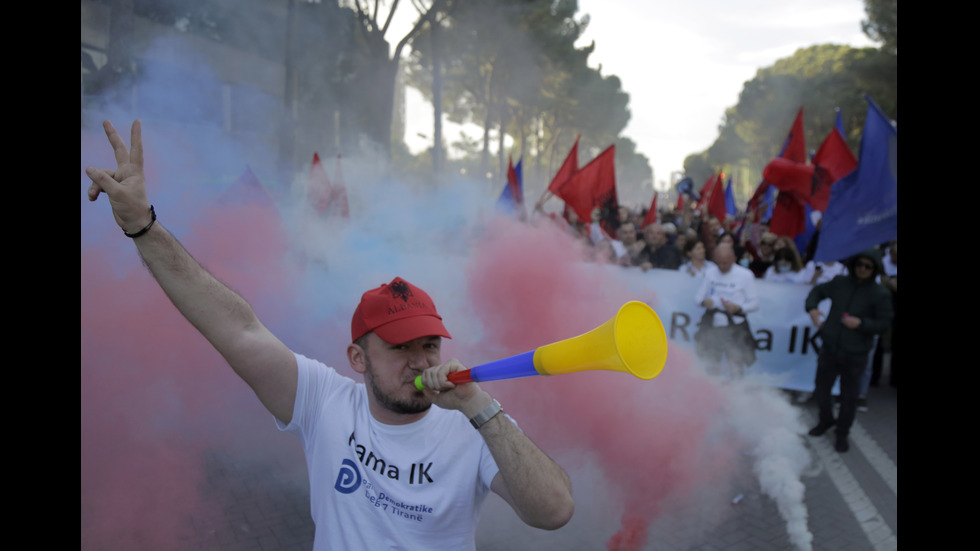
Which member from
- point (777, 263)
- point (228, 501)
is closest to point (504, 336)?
point (228, 501)

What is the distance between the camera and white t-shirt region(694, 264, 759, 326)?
19.1 ft

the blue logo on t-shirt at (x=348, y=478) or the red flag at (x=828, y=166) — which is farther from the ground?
the red flag at (x=828, y=166)

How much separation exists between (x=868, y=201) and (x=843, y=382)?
62.9 inches

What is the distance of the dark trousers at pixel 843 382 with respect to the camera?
5.23 meters

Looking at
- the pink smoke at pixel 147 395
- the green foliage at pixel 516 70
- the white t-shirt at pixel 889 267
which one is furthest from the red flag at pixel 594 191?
the green foliage at pixel 516 70

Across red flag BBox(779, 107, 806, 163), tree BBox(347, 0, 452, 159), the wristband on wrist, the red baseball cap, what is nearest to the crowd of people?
red flag BBox(779, 107, 806, 163)

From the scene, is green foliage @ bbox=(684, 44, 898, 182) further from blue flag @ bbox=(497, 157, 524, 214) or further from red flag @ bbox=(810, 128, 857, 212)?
blue flag @ bbox=(497, 157, 524, 214)

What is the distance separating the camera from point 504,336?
4.17 m

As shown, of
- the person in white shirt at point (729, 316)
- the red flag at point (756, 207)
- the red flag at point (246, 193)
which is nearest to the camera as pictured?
the red flag at point (246, 193)

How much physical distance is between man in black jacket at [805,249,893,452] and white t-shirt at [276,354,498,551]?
4.58 meters

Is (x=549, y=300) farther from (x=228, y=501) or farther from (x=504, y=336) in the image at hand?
(x=228, y=501)

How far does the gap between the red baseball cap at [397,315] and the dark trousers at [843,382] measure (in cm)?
466

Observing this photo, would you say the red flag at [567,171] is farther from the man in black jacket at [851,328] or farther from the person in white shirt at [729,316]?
the man in black jacket at [851,328]

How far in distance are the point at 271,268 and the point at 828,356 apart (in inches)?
178
